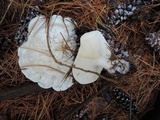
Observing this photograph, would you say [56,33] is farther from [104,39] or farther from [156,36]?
[156,36]

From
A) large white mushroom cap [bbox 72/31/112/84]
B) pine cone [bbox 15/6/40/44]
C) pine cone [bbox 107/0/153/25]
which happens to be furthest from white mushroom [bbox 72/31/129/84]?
pine cone [bbox 15/6/40/44]

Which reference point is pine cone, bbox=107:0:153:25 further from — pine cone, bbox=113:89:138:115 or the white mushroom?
pine cone, bbox=113:89:138:115

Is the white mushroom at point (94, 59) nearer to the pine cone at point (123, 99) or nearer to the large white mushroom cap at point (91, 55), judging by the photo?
the large white mushroom cap at point (91, 55)

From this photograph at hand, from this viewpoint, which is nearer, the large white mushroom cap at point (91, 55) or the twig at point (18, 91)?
the large white mushroom cap at point (91, 55)

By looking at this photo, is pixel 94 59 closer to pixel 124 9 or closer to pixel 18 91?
pixel 124 9

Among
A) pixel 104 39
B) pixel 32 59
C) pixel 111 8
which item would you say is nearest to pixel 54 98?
pixel 32 59

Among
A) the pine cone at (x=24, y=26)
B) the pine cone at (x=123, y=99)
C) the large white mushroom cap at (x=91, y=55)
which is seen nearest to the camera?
the large white mushroom cap at (x=91, y=55)

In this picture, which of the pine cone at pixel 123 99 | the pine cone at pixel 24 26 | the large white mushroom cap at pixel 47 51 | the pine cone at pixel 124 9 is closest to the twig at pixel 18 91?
the large white mushroom cap at pixel 47 51
